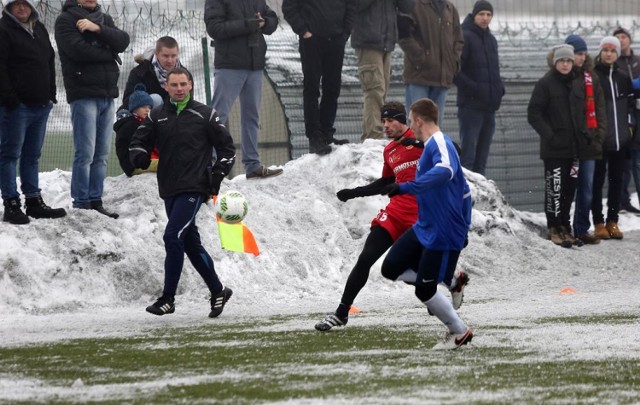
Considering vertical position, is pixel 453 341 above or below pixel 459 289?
above

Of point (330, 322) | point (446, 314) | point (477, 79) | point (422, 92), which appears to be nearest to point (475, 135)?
point (477, 79)

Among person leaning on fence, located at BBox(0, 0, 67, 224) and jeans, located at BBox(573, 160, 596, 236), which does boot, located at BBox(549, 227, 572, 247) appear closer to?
jeans, located at BBox(573, 160, 596, 236)

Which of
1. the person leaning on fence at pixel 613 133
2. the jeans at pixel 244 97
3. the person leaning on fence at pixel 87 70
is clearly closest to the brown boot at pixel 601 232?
the person leaning on fence at pixel 613 133

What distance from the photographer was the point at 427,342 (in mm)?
9359

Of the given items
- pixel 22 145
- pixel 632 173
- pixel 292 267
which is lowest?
pixel 292 267

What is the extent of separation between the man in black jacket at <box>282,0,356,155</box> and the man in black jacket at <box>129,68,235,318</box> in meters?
4.01

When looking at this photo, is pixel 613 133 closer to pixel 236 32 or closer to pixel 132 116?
pixel 236 32

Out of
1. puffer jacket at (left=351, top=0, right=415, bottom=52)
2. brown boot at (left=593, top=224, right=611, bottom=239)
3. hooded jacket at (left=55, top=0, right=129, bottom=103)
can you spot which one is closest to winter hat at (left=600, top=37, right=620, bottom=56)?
brown boot at (left=593, top=224, right=611, bottom=239)

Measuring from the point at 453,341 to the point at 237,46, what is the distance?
669cm

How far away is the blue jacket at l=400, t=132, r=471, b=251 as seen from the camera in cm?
916

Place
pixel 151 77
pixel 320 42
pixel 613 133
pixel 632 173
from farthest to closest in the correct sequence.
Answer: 1. pixel 632 173
2. pixel 613 133
3. pixel 320 42
4. pixel 151 77

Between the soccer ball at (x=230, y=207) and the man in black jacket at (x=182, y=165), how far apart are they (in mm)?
705

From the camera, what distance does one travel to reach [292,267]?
563 inches

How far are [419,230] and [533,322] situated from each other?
175 cm
